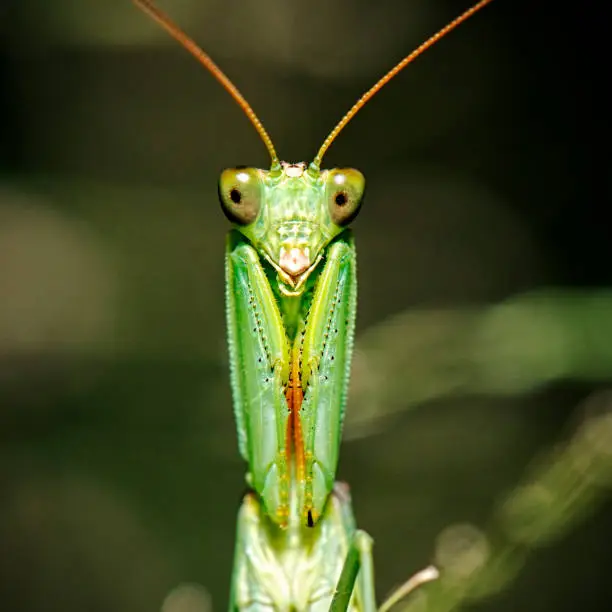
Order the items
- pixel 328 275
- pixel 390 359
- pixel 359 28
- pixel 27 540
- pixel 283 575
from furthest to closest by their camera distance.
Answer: pixel 359 28
pixel 27 540
pixel 390 359
pixel 283 575
pixel 328 275

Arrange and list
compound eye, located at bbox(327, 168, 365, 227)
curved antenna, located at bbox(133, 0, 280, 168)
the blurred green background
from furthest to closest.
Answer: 1. the blurred green background
2. compound eye, located at bbox(327, 168, 365, 227)
3. curved antenna, located at bbox(133, 0, 280, 168)

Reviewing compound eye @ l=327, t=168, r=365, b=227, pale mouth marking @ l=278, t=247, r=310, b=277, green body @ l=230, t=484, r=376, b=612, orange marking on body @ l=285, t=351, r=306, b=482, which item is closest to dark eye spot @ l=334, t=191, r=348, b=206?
compound eye @ l=327, t=168, r=365, b=227

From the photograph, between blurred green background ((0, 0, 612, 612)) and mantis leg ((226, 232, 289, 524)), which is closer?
mantis leg ((226, 232, 289, 524))

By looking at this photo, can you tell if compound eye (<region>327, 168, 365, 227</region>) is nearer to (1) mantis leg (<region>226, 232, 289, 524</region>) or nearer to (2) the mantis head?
(2) the mantis head

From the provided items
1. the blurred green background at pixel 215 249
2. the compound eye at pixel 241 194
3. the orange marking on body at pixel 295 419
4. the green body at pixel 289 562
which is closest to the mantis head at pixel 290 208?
the compound eye at pixel 241 194

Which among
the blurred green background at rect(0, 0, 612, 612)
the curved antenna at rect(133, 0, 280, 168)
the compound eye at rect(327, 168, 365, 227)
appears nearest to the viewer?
the curved antenna at rect(133, 0, 280, 168)

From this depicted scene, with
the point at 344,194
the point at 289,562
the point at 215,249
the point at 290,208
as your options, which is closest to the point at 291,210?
the point at 290,208

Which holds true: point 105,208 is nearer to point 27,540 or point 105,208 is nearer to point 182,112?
point 182,112

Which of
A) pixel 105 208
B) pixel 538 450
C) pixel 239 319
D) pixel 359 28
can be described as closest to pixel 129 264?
pixel 105 208

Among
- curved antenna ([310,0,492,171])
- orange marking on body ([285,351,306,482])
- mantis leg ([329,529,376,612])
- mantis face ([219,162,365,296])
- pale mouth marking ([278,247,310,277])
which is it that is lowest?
mantis leg ([329,529,376,612])
